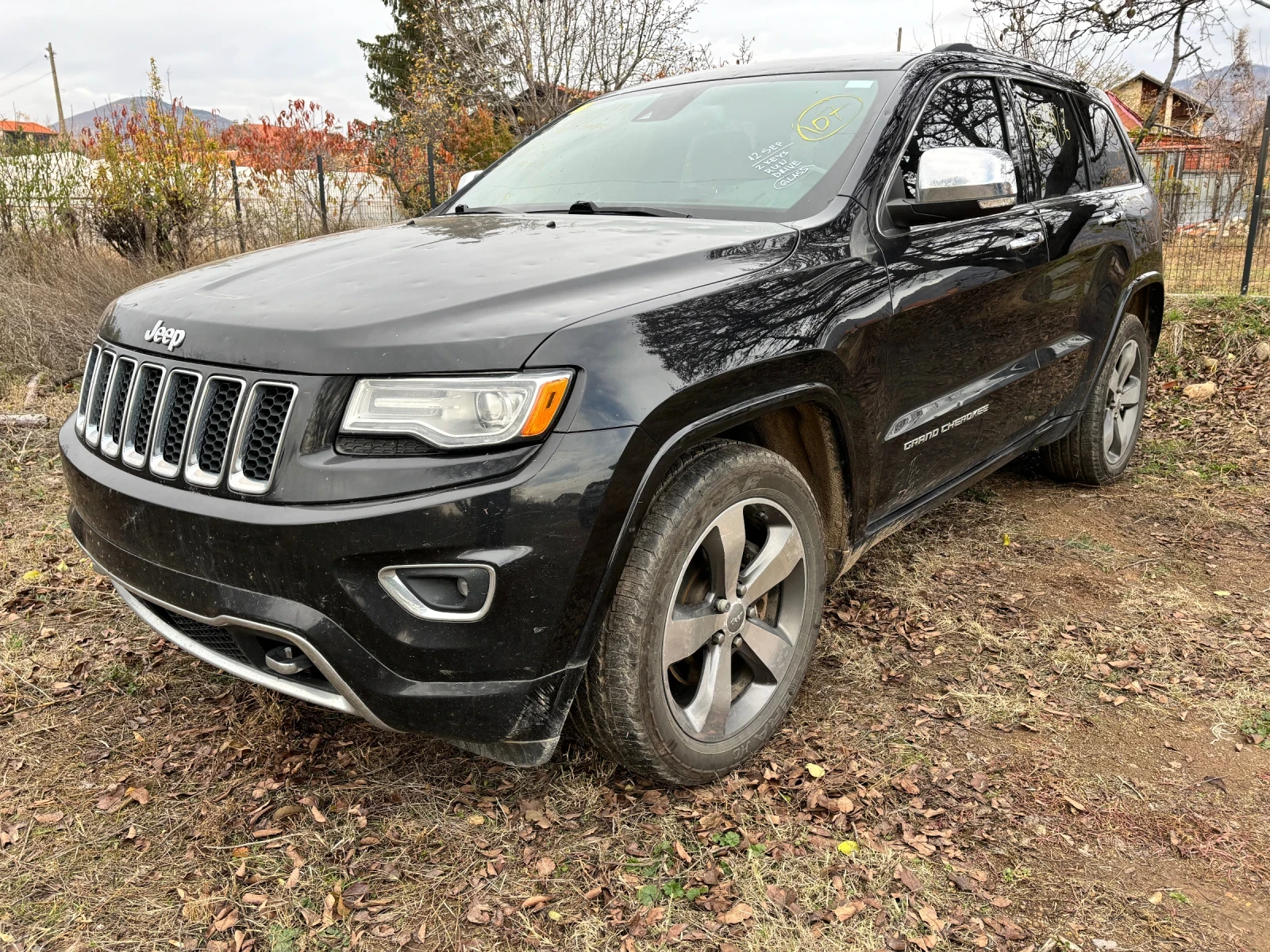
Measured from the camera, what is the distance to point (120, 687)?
289cm

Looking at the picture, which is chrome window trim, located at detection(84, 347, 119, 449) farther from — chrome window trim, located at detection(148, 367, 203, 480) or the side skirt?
the side skirt

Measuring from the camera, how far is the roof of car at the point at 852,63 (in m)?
3.11

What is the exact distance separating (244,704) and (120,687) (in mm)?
445

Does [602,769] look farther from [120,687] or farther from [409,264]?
[120,687]

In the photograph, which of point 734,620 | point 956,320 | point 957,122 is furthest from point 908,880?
point 957,122

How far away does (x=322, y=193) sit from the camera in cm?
1033

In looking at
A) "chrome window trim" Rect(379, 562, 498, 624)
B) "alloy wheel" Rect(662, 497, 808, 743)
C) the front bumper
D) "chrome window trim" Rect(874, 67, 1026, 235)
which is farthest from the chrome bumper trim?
"chrome window trim" Rect(874, 67, 1026, 235)

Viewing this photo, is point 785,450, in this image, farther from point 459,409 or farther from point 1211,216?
point 1211,216

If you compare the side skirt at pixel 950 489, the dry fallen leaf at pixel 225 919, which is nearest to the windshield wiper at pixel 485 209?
the side skirt at pixel 950 489

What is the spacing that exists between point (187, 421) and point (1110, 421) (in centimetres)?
408

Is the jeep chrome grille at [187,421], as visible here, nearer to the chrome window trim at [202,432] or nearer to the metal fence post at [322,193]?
the chrome window trim at [202,432]

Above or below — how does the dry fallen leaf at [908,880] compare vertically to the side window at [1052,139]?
below

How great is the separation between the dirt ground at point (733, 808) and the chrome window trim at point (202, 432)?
0.91 meters

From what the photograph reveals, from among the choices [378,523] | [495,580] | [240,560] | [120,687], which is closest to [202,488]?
[240,560]
